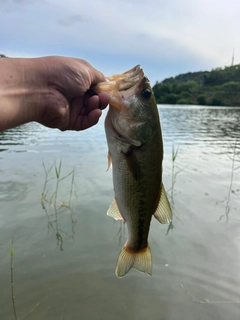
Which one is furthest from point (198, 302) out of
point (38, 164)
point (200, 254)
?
point (38, 164)

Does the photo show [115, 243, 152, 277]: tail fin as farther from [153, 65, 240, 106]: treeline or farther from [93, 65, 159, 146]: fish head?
[153, 65, 240, 106]: treeline

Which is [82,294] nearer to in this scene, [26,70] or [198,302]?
[198,302]

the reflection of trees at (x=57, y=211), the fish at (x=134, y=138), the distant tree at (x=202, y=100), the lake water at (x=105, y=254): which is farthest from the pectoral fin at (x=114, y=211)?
the distant tree at (x=202, y=100)

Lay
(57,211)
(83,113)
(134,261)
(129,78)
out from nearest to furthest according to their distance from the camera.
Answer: (129,78) → (134,261) → (83,113) → (57,211)

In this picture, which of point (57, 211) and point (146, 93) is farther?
point (57, 211)

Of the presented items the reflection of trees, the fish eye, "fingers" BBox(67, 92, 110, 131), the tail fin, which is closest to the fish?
the fish eye

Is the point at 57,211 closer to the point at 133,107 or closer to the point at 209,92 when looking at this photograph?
the point at 133,107

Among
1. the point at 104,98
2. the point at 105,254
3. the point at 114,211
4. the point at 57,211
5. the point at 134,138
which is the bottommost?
the point at 105,254

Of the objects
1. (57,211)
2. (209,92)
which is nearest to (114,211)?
(57,211)
